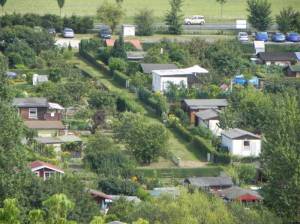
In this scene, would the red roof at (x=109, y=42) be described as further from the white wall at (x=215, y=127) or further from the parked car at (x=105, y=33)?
the white wall at (x=215, y=127)

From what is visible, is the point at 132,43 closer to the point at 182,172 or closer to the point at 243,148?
the point at 243,148

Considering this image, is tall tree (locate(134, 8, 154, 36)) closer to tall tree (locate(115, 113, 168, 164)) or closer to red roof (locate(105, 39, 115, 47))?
red roof (locate(105, 39, 115, 47))

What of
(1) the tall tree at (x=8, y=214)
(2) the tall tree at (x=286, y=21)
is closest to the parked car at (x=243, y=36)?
(2) the tall tree at (x=286, y=21)

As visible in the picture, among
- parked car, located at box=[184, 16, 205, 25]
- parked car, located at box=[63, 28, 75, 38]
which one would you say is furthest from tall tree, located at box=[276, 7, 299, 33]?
parked car, located at box=[63, 28, 75, 38]

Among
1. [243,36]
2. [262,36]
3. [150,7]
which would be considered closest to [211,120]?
[243,36]

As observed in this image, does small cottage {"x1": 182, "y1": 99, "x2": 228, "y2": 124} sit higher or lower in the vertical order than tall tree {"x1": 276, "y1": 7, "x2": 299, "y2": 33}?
lower

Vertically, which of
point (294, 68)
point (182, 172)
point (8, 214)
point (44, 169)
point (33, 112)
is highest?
point (8, 214)

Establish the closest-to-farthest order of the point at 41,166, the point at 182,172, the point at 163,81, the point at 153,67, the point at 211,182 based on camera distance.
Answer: the point at 41,166
the point at 211,182
the point at 182,172
the point at 163,81
the point at 153,67
